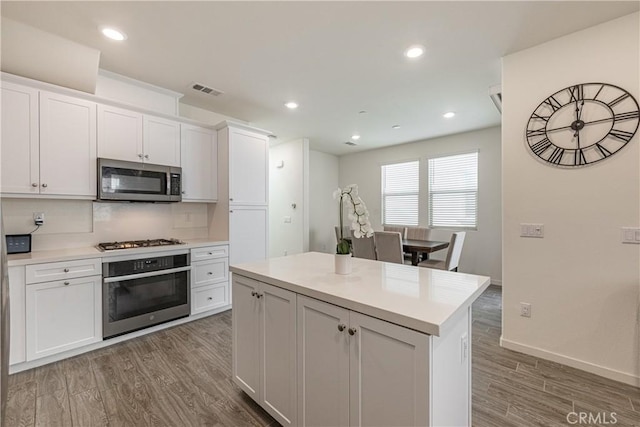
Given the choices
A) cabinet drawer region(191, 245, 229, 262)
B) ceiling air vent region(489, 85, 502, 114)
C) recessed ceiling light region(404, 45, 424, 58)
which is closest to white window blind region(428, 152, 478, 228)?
ceiling air vent region(489, 85, 502, 114)

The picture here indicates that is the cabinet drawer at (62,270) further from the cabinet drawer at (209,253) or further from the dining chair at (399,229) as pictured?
the dining chair at (399,229)

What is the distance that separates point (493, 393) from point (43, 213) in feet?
13.7

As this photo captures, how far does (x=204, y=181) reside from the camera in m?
3.65

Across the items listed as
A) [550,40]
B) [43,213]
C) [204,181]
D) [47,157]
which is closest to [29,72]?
[47,157]

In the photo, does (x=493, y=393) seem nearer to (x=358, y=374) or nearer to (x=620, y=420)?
(x=620, y=420)

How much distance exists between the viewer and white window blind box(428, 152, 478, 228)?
Answer: 16.4 feet

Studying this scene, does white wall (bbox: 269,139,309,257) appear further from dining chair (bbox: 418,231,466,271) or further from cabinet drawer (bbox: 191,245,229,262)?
dining chair (bbox: 418,231,466,271)

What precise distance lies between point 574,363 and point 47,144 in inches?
192

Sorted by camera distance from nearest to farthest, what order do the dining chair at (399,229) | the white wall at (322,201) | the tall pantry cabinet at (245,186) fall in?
the tall pantry cabinet at (245,186) → the dining chair at (399,229) → the white wall at (322,201)

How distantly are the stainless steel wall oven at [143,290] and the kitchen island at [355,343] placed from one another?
1.47 metres

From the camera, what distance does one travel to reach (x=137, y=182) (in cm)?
299

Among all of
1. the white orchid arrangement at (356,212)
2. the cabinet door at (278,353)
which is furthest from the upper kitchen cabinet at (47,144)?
the white orchid arrangement at (356,212)

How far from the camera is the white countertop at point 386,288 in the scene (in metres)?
1.10

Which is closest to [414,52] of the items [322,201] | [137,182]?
[137,182]
